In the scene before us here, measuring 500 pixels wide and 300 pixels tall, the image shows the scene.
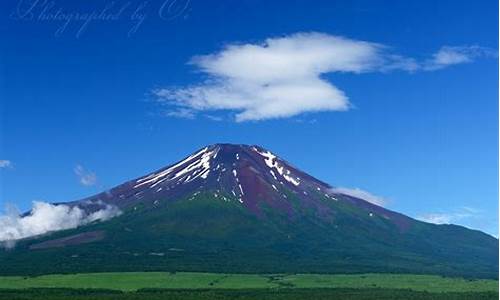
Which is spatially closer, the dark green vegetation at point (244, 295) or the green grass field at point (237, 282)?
the dark green vegetation at point (244, 295)

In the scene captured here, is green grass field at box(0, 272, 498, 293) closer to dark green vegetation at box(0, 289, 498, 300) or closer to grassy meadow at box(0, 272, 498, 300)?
grassy meadow at box(0, 272, 498, 300)

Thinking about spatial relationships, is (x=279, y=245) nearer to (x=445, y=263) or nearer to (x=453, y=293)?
(x=445, y=263)

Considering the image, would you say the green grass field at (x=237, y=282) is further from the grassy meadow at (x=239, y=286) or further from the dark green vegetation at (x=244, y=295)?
the dark green vegetation at (x=244, y=295)

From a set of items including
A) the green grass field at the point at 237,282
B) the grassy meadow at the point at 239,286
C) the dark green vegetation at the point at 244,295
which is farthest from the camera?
the green grass field at the point at 237,282

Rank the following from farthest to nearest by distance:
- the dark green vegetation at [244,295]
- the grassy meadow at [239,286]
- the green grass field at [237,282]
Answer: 1. the green grass field at [237,282]
2. the grassy meadow at [239,286]
3. the dark green vegetation at [244,295]

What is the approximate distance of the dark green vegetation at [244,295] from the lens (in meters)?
110

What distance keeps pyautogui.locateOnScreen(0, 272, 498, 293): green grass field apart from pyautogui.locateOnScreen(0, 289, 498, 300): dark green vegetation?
5.77 m

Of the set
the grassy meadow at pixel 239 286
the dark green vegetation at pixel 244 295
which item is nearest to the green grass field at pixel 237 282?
the grassy meadow at pixel 239 286

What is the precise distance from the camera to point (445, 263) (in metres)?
191

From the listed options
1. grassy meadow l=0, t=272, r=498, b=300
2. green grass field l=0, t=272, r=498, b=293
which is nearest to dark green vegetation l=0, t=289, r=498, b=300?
grassy meadow l=0, t=272, r=498, b=300

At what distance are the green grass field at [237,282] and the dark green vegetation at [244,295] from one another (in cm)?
577

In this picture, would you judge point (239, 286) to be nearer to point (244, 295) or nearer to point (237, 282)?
point (237, 282)

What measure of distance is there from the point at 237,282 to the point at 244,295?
60.8ft

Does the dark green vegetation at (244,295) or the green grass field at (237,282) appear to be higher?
the green grass field at (237,282)
